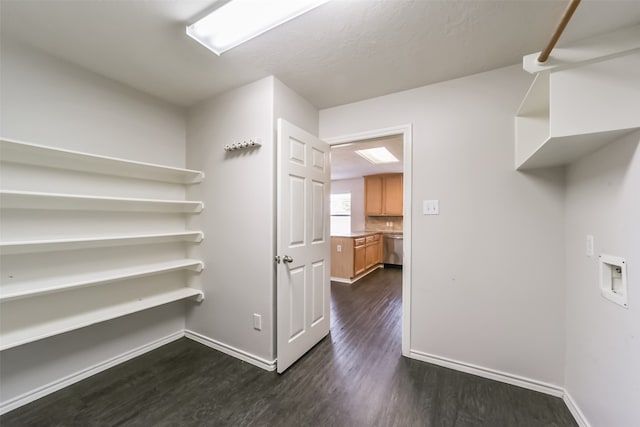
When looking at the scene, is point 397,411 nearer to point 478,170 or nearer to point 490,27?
point 478,170

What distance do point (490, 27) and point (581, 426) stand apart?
2422 mm

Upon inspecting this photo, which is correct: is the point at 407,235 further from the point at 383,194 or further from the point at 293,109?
the point at 383,194

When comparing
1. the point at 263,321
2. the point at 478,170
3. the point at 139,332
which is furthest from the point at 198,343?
the point at 478,170

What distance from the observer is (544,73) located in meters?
1.23

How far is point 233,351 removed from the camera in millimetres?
2141

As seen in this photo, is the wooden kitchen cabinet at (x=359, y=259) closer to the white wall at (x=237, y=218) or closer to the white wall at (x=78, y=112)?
the white wall at (x=237, y=218)

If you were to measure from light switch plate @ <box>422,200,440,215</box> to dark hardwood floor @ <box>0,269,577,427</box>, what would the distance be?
4.22 feet

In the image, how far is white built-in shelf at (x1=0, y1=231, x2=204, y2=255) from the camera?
4.75 ft

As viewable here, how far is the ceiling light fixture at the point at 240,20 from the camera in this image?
1288 millimetres

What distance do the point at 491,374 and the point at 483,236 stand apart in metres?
1.05

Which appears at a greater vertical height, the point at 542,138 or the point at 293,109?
the point at 293,109

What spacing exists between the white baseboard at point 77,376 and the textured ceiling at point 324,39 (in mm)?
2353

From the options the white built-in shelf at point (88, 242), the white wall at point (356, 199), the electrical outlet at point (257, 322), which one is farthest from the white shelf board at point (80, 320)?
the white wall at point (356, 199)

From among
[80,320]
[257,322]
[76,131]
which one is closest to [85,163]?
[76,131]
